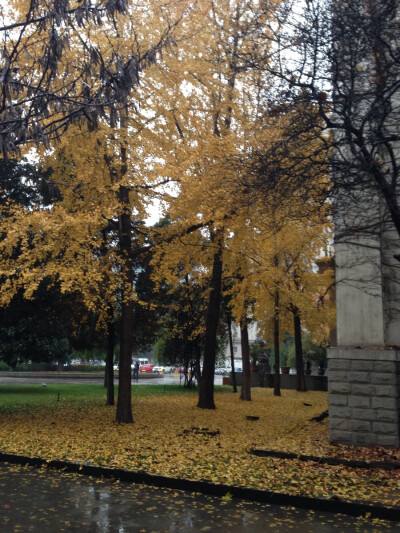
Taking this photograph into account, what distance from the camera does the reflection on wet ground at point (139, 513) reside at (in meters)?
5.70

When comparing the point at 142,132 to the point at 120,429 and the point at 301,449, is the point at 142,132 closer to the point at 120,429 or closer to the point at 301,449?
the point at 120,429

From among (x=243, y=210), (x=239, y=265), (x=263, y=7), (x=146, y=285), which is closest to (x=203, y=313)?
(x=146, y=285)

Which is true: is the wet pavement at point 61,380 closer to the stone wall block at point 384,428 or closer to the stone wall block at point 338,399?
the stone wall block at point 338,399

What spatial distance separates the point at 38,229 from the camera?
1180 cm

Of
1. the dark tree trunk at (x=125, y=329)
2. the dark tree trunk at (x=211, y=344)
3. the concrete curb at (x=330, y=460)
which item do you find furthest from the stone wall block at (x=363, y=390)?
the dark tree trunk at (x=211, y=344)

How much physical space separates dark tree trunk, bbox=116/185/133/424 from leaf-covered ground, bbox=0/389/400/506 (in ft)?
1.56

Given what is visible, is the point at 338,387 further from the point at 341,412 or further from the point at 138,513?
the point at 138,513

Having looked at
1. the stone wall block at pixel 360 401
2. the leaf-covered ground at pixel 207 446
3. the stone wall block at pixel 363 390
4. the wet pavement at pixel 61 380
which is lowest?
the wet pavement at pixel 61 380

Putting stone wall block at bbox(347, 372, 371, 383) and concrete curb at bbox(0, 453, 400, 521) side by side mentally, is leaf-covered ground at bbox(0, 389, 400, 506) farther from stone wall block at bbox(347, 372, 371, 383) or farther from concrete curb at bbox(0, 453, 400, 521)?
stone wall block at bbox(347, 372, 371, 383)

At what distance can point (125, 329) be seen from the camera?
Result: 1450cm

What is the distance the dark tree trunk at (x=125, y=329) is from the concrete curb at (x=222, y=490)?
512 centimetres

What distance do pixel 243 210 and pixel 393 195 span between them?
14.7ft

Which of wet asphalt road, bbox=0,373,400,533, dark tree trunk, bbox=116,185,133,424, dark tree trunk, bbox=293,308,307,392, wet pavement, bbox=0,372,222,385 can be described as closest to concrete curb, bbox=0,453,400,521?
wet asphalt road, bbox=0,373,400,533

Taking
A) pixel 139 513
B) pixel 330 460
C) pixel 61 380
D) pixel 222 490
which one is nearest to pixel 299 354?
pixel 61 380
